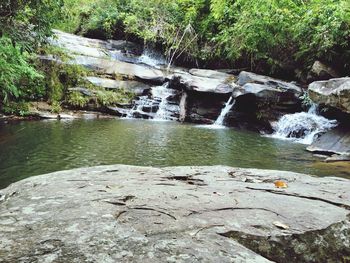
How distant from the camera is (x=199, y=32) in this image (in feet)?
66.7

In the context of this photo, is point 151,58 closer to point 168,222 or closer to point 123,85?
point 123,85

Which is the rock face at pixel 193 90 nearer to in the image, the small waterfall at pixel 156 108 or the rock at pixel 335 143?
the small waterfall at pixel 156 108

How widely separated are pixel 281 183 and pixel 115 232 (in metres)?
2.01

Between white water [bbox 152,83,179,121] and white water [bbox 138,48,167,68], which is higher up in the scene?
white water [bbox 138,48,167,68]

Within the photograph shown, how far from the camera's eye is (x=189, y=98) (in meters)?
15.2

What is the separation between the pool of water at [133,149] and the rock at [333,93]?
145 cm

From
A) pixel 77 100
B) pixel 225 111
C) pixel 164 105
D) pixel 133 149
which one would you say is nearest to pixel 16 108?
pixel 77 100

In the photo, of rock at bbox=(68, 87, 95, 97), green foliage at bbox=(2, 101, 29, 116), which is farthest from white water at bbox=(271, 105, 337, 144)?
green foliage at bbox=(2, 101, 29, 116)

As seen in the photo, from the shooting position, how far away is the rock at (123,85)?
51.3ft

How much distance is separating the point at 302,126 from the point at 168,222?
10.7 m

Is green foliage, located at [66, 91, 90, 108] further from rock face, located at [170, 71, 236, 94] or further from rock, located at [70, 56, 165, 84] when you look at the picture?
rock face, located at [170, 71, 236, 94]

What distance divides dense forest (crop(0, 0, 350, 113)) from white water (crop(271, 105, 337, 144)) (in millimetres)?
2655

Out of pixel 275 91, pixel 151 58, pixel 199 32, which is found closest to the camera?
pixel 275 91

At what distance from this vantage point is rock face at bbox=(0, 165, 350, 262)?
1.65m
